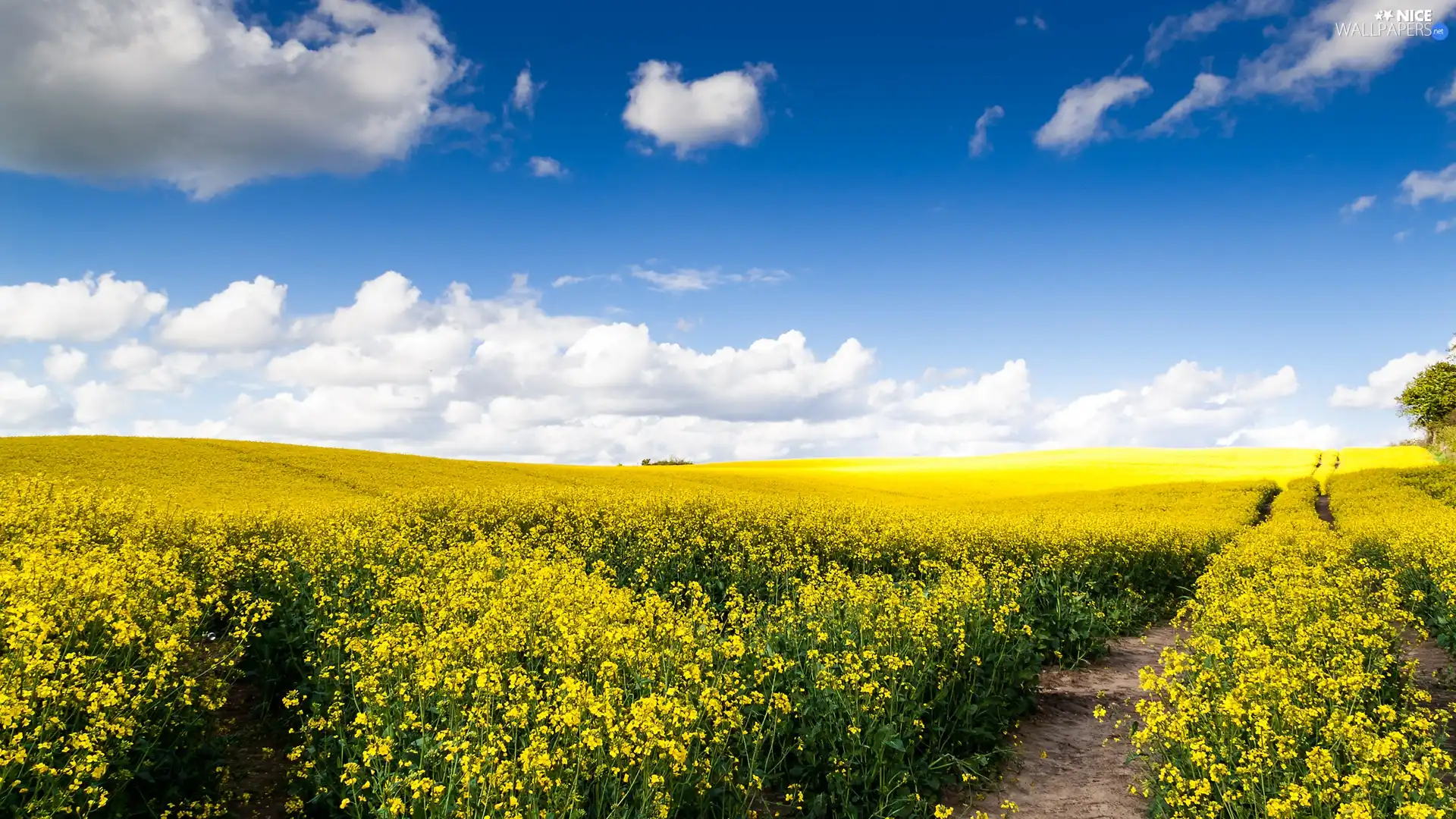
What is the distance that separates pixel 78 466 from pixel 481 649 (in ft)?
87.2

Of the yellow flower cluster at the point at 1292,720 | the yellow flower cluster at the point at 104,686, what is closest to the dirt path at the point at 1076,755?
the yellow flower cluster at the point at 1292,720

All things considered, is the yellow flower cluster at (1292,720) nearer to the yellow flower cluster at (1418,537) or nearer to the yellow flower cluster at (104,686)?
the yellow flower cluster at (1418,537)

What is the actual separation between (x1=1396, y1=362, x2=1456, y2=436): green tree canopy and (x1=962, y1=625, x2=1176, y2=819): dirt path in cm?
7178

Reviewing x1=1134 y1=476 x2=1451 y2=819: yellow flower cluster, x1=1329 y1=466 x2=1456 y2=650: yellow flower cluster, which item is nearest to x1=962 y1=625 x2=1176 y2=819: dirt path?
x1=1134 y1=476 x2=1451 y2=819: yellow flower cluster

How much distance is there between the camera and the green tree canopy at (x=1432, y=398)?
207ft

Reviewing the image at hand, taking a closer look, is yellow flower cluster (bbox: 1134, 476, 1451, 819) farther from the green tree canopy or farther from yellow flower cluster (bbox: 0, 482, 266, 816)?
the green tree canopy

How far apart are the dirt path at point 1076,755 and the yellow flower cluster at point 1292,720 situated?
1.62 feet

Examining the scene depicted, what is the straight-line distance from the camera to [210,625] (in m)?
10.3

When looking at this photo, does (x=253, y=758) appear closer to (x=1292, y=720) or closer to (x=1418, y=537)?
(x=1292, y=720)

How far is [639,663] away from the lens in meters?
7.03

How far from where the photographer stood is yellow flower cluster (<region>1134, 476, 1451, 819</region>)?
565cm

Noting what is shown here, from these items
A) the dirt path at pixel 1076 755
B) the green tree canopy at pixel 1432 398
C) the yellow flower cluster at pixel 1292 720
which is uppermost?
the green tree canopy at pixel 1432 398

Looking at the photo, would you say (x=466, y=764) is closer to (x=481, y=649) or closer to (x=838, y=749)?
(x=481, y=649)

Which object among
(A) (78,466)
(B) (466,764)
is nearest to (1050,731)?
(B) (466,764)
